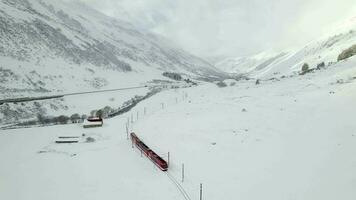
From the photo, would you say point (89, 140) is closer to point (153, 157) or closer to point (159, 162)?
point (153, 157)

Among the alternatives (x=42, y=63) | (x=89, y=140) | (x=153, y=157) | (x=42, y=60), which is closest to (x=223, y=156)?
(x=153, y=157)

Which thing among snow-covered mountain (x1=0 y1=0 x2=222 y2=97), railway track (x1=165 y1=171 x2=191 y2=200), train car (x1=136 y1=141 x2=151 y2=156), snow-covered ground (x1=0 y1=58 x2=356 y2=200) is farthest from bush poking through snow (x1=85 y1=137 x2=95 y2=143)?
snow-covered mountain (x1=0 y1=0 x2=222 y2=97)

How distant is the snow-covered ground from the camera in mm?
25938

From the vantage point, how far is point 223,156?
33.1 metres

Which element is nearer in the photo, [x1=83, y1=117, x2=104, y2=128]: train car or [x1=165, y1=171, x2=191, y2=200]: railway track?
[x1=165, y1=171, x2=191, y2=200]: railway track

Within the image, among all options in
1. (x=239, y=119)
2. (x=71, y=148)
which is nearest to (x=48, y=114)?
(x=71, y=148)

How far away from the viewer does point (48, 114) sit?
85.2m

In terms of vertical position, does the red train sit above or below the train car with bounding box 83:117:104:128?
below

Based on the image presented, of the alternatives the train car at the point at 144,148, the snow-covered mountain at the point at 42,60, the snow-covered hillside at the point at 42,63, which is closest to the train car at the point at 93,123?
the train car at the point at 144,148

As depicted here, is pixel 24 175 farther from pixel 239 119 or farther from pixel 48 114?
pixel 48 114

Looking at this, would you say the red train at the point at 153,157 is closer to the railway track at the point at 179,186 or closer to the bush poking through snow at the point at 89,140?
the railway track at the point at 179,186

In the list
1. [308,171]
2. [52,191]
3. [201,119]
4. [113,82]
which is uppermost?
[113,82]

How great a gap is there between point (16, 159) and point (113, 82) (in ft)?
358

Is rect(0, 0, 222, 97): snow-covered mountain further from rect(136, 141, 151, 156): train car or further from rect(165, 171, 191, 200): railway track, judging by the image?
rect(165, 171, 191, 200): railway track
